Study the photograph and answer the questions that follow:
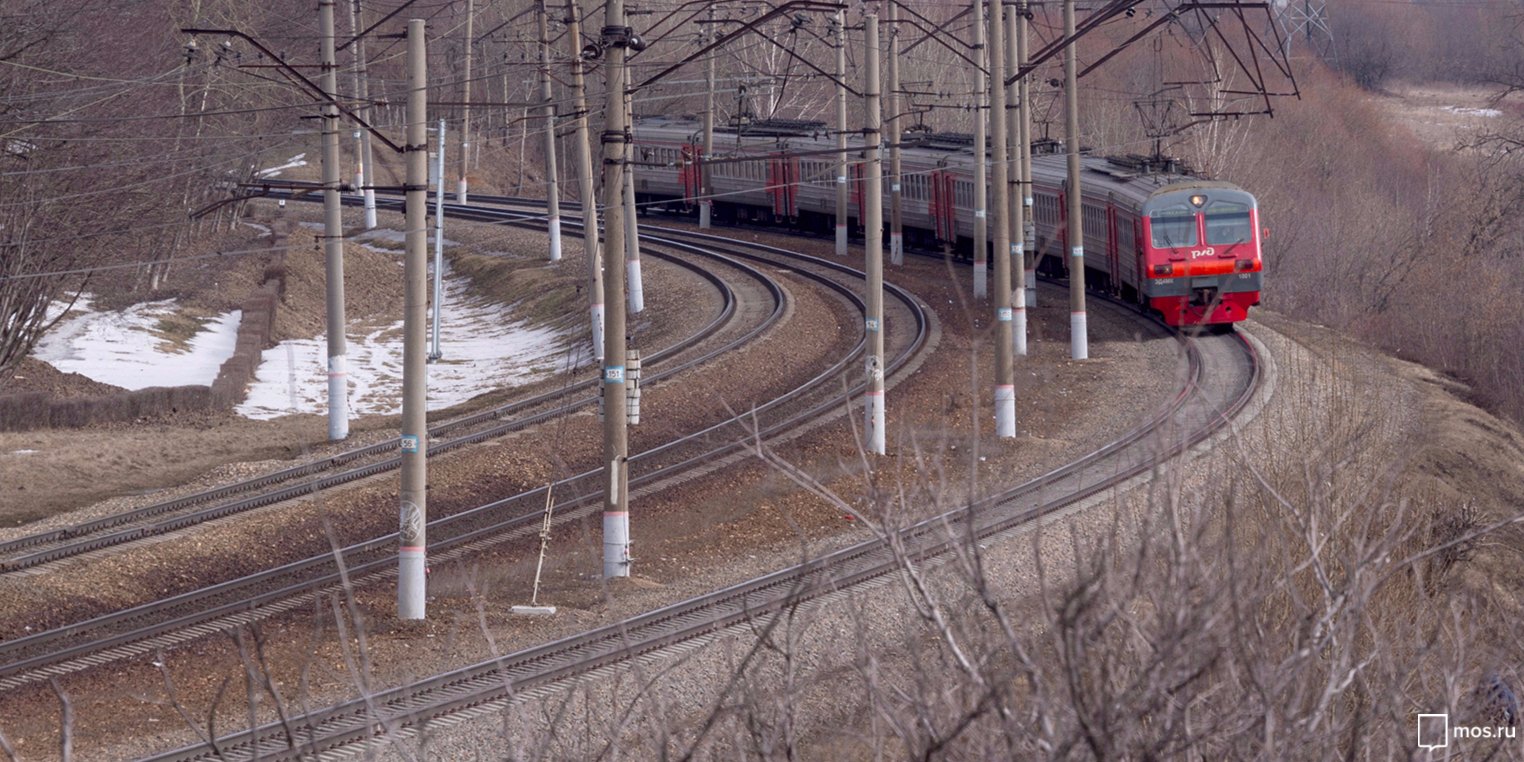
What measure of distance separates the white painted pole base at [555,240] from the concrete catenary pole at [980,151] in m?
11.9

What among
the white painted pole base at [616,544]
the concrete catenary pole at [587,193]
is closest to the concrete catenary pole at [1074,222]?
the concrete catenary pole at [587,193]

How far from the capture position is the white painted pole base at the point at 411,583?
13602 mm

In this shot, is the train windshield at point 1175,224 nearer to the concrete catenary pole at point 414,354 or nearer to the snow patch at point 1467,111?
the concrete catenary pole at point 414,354

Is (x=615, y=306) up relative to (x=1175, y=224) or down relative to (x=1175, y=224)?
down

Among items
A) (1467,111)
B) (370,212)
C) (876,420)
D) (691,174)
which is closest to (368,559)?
(876,420)

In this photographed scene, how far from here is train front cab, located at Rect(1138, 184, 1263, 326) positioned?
966 inches

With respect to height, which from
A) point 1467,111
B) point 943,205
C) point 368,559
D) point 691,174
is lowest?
point 368,559

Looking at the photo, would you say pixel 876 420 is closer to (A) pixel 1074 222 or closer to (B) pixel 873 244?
(B) pixel 873 244

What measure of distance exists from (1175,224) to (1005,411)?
23.4ft

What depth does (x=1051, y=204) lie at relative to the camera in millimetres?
30094

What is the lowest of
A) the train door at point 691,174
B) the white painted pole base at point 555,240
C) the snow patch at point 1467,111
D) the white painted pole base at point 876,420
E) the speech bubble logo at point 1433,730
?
the white painted pole base at point 876,420

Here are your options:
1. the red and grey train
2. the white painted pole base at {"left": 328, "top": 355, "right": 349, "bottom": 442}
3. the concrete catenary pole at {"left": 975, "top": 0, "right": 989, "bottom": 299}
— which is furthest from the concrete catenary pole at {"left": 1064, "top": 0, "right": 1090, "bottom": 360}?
the white painted pole base at {"left": 328, "top": 355, "right": 349, "bottom": 442}

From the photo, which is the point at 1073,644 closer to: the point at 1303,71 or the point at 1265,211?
the point at 1265,211

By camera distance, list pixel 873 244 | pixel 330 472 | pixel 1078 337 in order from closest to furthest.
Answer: pixel 873 244, pixel 330 472, pixel 1078 337
